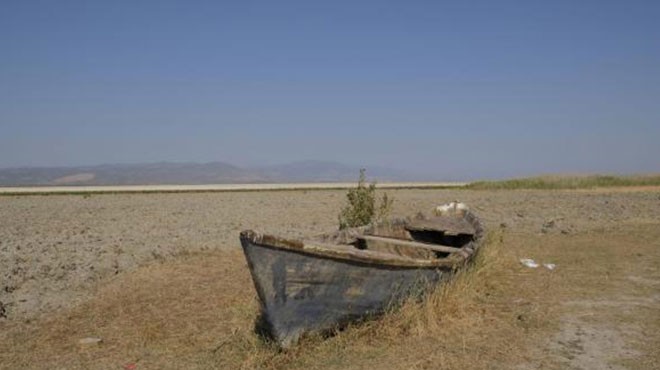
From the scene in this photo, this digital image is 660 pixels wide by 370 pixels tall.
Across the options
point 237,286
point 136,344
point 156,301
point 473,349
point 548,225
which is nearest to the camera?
point 473,349

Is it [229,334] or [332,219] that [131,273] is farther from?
[332,219]

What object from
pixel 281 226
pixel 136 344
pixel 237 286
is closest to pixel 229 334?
pixel 136 344

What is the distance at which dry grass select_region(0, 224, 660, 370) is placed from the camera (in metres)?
7.51

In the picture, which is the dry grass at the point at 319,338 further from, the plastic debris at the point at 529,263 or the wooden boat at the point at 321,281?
the plastic debris at the point at 529,263

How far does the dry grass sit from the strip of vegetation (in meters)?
36.7

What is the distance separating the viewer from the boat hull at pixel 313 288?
716cm

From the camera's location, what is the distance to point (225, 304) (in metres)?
10.0

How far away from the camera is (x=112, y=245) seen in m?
16.7

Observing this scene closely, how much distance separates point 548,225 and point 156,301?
13.8 meters

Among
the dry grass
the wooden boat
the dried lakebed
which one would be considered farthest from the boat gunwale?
the dried lakebed

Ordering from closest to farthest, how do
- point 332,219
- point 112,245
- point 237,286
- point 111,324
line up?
point 111,324 < point 237,286 < point 112,245 < point 332,219

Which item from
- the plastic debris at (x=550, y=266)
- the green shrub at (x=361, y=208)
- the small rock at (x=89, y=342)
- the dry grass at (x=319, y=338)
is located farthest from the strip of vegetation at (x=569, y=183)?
the small rock at (x=89, y=342)

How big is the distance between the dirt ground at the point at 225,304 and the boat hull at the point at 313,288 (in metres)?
0.34

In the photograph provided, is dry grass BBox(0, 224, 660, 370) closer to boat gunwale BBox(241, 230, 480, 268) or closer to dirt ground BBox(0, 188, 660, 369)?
dirt ground BBox(0, 188, 660, 369)
